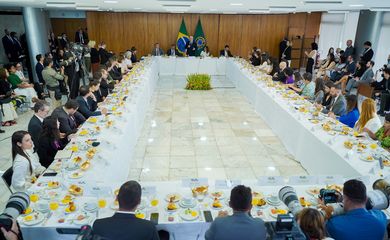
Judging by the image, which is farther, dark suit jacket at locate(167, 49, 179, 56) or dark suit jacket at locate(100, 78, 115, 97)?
dark suit jacket at locate(167, 49, 179, 56)

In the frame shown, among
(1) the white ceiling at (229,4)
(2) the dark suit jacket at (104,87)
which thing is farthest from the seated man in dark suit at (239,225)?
(2) the dark suit jacket at (104,87)

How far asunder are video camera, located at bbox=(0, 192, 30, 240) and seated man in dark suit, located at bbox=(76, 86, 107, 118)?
287 centimetres

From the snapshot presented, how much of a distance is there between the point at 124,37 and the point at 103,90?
25.4ft

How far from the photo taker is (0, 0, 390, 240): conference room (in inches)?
87.4

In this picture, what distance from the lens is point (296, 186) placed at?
3.15 metres

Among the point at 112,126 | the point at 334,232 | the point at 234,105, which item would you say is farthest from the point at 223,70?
the point at 334,232

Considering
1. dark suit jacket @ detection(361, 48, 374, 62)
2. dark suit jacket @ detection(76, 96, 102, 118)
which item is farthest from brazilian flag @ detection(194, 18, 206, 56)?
dark suit jacket @ detection(76, 96, 102, 118)

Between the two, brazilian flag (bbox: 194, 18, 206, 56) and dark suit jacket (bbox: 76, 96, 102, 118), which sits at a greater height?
brazilian flag (bbox: 194, 18, 206, 56)

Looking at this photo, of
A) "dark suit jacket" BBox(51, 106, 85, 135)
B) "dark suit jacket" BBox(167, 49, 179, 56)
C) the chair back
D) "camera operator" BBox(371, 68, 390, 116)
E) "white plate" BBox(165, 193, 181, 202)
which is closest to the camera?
"white plate" BBox(165, 193, 181, 202)

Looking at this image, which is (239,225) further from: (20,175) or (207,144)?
(207,144)

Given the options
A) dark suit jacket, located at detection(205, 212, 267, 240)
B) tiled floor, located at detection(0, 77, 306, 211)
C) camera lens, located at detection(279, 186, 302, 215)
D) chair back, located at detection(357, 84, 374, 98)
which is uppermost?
dark suit jacket, located at detection(205, 212, 267, 240)

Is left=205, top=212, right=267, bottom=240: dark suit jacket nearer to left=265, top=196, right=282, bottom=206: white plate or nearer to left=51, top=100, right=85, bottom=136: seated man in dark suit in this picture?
left=265, top=196, right=282, bottom=206: white plate

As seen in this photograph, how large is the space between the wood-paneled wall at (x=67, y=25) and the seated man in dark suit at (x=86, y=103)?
1305cm

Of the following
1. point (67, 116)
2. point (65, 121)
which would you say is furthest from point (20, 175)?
point (67, 116)
